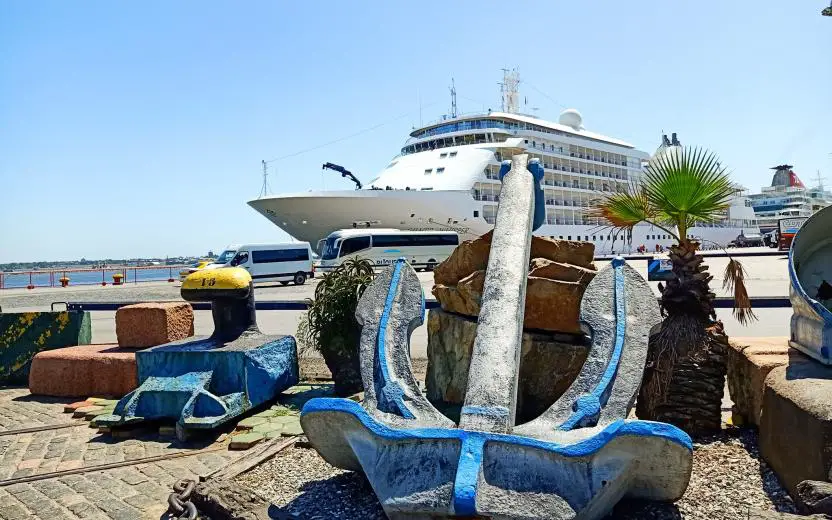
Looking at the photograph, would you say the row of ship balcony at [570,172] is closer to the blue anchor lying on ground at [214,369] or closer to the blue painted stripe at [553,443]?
the blue anchor lying on ground at [214,369]

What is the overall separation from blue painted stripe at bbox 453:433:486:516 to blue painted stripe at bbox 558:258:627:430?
0.44 meters

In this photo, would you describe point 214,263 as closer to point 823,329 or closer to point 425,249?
point 425,249

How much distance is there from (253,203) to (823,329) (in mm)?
32500

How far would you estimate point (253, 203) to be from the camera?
33719 mm

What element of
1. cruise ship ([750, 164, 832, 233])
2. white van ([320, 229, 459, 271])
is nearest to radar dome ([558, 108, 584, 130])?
white van ([320, 229, 459, 271])

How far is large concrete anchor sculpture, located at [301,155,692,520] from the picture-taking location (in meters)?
2.43

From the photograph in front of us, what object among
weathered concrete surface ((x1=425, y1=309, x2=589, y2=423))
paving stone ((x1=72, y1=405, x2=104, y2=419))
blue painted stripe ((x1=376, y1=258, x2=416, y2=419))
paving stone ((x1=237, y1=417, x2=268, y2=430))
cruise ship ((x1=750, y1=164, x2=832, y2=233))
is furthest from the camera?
cruise ship ((x1=750, y1=164, x2=832, y2=233))

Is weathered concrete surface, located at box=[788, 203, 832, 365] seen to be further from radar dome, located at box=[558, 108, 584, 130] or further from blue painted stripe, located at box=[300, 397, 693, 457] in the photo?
radar dome, located at box=[558, 108, 584, 130]

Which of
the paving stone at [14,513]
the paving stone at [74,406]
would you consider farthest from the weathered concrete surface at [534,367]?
the paving stone at [74,406]

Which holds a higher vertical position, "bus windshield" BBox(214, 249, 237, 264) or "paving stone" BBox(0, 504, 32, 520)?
"bus windshield" BBox(214, 249, 237, 264)

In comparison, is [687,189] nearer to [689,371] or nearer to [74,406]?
[689,371]

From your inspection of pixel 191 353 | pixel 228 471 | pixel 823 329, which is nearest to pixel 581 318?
pixel 823 329

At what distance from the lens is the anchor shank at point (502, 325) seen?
2730 millimetres

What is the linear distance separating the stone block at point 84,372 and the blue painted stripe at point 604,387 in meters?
5.03
